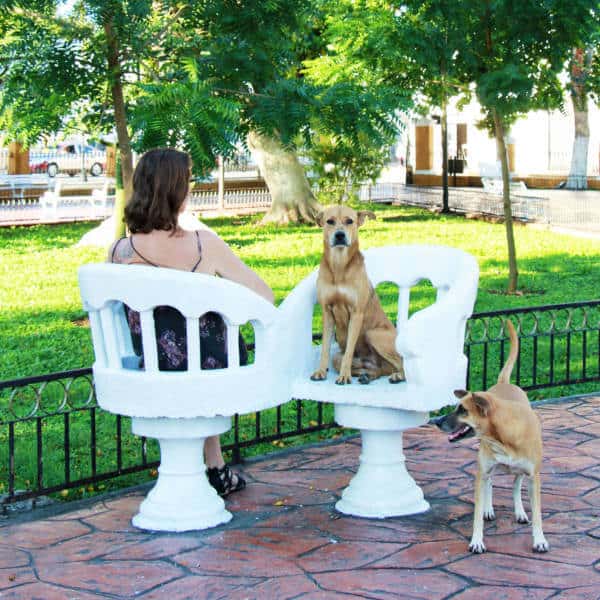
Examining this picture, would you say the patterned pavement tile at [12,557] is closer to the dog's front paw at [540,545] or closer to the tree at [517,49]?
the dog's front paw at [540,545]

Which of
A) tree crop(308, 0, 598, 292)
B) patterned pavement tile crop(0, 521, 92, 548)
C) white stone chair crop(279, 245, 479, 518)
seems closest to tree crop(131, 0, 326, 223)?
white stone chair crop(279, 245, 479, 518)

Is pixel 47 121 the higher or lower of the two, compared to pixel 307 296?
higher

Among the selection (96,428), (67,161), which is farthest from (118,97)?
(67,161)

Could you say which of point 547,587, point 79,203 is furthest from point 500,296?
point 79,203

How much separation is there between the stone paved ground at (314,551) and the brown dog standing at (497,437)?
19 centimetres

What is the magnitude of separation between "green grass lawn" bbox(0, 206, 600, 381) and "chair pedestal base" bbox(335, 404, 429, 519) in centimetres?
464

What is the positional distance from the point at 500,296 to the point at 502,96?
247 centimetres

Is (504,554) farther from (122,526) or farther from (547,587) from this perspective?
(122,526)

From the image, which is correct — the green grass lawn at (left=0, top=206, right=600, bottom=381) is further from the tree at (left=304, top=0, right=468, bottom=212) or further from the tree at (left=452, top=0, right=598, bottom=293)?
the tree at (left=304, top=0, right=468, bottom=212)

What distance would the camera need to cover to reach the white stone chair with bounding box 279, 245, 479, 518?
5426mm

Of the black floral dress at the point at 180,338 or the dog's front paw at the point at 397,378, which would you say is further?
the dog's front paw at the point at 397,378

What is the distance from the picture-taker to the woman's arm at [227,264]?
18.2ft

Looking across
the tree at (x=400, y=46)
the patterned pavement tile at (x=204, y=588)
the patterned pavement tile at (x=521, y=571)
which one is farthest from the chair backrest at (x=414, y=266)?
the tree at (x=400, y=46)

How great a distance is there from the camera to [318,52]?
25469 millimetres
